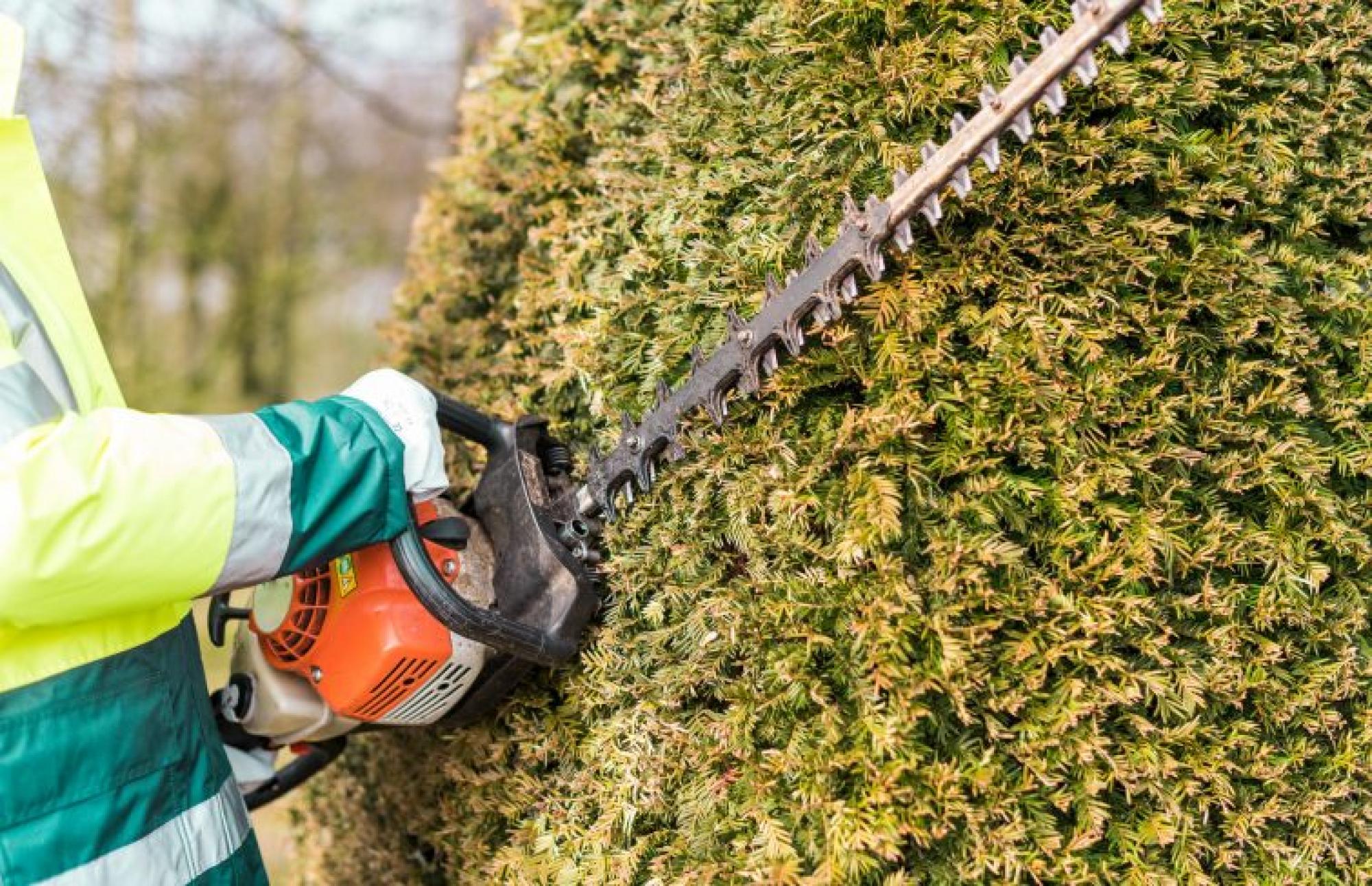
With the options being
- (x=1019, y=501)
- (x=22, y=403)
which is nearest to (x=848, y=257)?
(x=1019, y=501)

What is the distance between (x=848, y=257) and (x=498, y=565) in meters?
0.88

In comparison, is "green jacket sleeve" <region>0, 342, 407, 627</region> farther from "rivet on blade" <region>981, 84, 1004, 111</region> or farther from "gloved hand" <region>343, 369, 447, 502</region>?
"rivet on blade" <region>981, 84, 1004, 111</region>

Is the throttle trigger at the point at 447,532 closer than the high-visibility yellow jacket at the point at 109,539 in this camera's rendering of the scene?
No

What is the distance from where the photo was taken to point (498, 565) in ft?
6.60

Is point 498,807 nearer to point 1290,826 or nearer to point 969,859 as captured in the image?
point 969,859

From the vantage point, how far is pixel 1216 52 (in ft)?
5.59

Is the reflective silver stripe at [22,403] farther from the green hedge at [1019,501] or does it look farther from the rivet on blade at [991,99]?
the rivet on blade at [991,99]

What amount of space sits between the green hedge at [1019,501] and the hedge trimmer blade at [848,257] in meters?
0.05

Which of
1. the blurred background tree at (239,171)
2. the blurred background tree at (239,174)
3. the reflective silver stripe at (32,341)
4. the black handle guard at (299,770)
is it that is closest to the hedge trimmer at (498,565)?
the black handle guard at (299,770)

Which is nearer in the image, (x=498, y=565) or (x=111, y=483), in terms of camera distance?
(x=111, y=483)

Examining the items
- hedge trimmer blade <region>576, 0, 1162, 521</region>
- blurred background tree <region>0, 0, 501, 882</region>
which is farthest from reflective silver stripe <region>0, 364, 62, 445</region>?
blurred background tree <region>0, 0, 501, 882</region>

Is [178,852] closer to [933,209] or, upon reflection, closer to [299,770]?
[299,770]

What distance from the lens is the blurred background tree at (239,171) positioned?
285 inches

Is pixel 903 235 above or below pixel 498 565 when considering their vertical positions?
above
